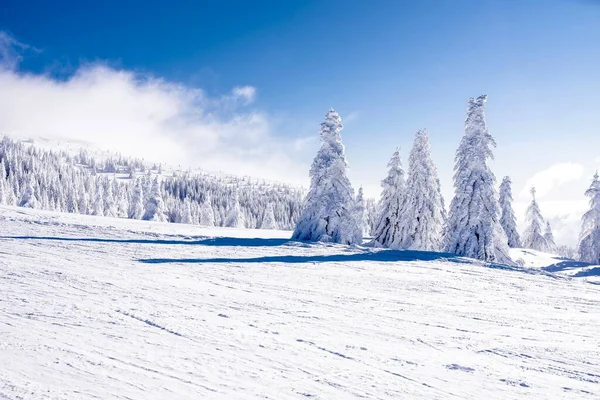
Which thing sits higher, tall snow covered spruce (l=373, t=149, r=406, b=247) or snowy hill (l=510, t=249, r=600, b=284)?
tall snow covered spruce (l=373, t=149, r=406, b=247)

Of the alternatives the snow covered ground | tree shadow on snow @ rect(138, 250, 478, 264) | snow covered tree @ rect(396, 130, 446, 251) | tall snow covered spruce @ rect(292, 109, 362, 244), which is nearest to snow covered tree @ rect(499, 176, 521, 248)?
snow covered tree @ rect(396, 130, 446, 251)

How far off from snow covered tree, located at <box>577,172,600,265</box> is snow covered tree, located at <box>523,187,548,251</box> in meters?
15.2

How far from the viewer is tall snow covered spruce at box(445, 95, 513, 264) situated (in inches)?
960

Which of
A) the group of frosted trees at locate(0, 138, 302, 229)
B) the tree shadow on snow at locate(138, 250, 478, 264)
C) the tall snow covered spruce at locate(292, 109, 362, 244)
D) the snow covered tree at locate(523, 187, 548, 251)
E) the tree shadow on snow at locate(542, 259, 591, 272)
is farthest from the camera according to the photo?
A: the group of frosted trees at locate(0, 138, 302, 229)

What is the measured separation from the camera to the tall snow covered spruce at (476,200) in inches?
960

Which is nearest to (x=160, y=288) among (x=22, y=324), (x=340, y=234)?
(x=22, y=324)

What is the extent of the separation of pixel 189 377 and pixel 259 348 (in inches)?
58.6

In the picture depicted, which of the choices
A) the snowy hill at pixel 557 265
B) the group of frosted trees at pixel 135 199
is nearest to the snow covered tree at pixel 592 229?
the snowy hill at pixel 557 265

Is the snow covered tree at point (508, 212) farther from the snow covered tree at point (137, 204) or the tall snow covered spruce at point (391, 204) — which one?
the snow covered tree at point (137, 204)

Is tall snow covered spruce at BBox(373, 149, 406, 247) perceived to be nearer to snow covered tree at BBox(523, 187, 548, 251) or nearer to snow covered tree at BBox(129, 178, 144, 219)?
snow covered tree at BBox(523, 187, 548, 251)

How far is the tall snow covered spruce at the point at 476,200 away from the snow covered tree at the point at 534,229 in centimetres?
3319

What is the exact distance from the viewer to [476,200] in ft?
80.9

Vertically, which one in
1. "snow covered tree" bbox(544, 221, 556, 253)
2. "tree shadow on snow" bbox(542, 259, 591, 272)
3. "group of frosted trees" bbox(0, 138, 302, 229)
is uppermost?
"group of frosted trees" bbox(0, 138, 302, 229)

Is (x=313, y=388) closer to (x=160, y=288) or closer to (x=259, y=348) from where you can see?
(x=259, y=348)
